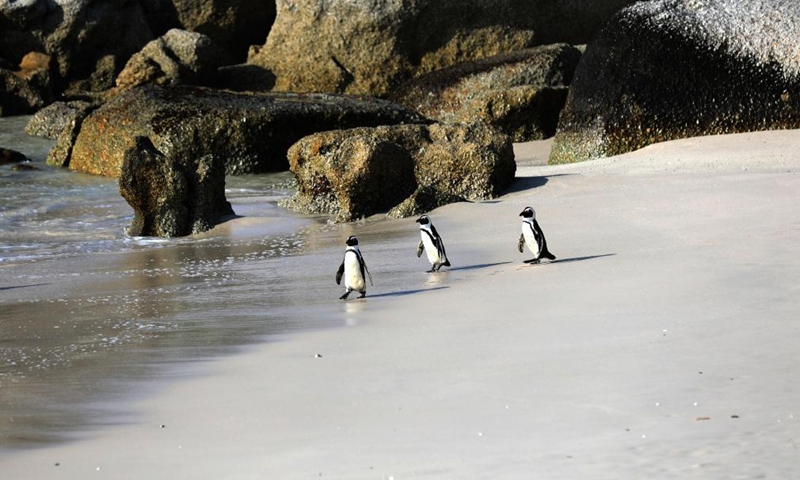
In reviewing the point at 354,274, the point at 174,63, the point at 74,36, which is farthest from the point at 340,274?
the point at 74,36

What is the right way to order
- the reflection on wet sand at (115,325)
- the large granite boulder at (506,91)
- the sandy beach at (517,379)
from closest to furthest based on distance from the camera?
the sandy beach at (517,379) → the reflection on wet sand at (115,325) → the large granite boulder at (506,91)

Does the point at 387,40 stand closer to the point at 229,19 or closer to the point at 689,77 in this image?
the point at 229,19

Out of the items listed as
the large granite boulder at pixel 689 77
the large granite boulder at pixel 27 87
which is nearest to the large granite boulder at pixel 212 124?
the large granite boulder at pixel 689 77

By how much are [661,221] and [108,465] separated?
5.61 m

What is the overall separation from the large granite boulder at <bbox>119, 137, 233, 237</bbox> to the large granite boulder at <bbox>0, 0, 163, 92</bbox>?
13.9 meters

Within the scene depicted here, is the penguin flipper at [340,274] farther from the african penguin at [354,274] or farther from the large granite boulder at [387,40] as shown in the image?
the large granite boulder at [387,40]

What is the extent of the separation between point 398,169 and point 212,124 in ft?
18.7

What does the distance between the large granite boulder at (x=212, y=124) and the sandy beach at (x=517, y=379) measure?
8.54 m

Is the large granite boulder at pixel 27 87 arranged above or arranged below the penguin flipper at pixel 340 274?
above

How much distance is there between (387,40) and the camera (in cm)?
2262

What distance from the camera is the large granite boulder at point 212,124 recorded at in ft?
56.0

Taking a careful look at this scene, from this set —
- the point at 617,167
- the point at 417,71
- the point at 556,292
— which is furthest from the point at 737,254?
the point at 417,71

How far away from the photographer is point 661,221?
9.27 m

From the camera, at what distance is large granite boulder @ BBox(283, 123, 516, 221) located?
11734 mm
